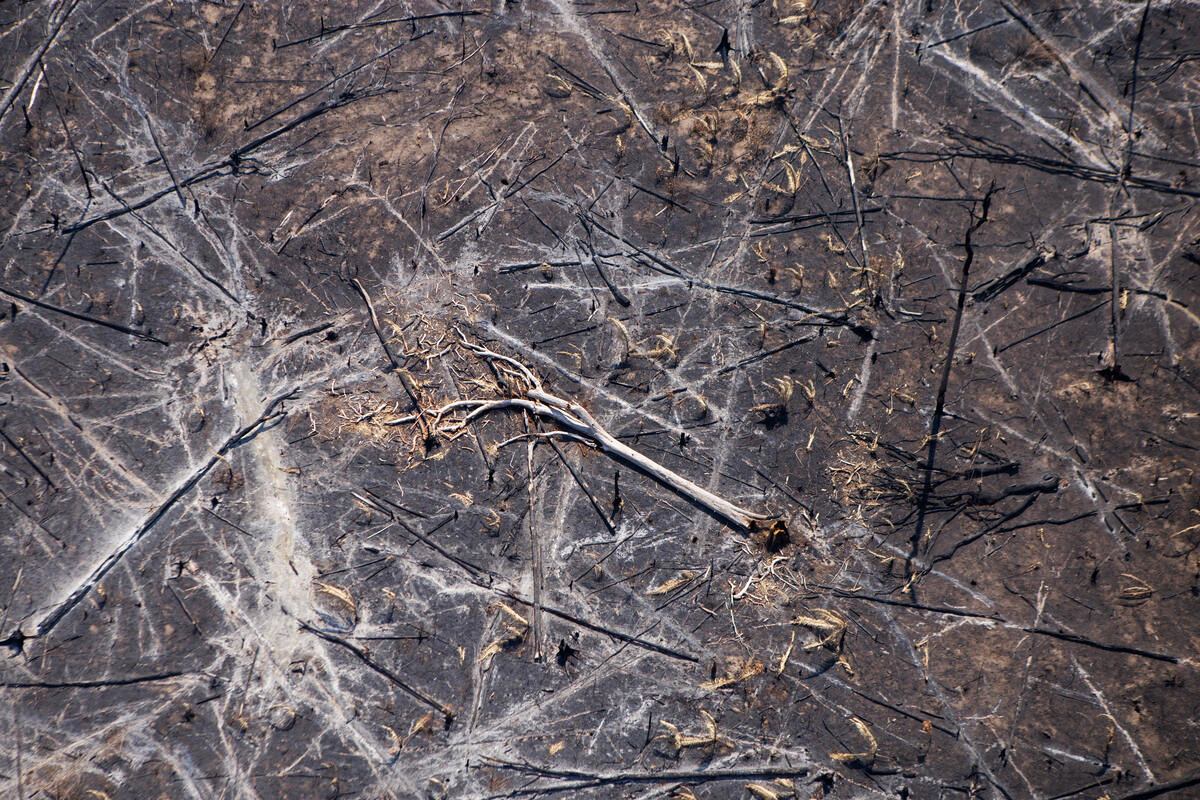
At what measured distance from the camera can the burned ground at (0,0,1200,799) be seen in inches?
231

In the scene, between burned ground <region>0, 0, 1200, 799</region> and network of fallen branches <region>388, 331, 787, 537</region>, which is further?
network of fallen branches <region>388, 331, 787, 537</region>

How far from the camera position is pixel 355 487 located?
20.0 feet

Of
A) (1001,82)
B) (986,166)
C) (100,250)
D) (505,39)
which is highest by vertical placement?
(505,39)

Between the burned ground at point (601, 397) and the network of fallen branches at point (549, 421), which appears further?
the network of fallen branches at point (549, 421)

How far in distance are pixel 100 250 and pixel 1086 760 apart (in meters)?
9.33

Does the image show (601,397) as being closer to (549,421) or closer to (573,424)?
(573,424)

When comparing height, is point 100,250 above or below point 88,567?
above

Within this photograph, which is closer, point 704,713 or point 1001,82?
point 704,713

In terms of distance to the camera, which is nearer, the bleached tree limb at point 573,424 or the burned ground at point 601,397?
the burned ground at point 601,397

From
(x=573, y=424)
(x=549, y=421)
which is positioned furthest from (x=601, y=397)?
(x=549, y=421)

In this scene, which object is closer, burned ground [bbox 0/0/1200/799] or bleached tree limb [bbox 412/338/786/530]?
burned ground [bbox 0/0/1200/799]

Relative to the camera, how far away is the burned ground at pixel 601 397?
586cm

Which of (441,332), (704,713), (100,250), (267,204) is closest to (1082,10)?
(441,332)

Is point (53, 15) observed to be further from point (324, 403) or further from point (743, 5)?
point (743, 5)
